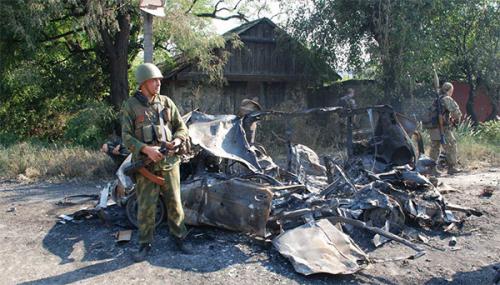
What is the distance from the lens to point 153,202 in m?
5.38

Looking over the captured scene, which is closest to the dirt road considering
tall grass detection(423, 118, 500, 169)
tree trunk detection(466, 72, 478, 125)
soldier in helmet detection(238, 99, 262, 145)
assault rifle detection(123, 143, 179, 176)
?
assault rifle detection(123, 143, 179, 176)

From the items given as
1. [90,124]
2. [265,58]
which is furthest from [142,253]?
[265,58]

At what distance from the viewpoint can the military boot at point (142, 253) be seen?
537cm

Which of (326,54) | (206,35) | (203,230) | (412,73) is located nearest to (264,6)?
(326,54)

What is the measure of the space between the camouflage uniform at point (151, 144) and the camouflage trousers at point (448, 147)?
7386 millimetres

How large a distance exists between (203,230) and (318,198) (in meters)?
1.52

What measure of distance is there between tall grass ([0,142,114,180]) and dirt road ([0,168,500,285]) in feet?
10.8

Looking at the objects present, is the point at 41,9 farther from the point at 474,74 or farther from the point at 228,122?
the point at 474,74

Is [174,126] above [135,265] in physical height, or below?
above

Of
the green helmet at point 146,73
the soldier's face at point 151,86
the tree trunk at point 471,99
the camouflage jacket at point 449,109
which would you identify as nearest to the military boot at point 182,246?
the soldier's face at point 151,86

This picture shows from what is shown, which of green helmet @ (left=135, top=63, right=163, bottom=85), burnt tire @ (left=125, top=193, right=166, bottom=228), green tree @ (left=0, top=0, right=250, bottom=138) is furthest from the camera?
green tree @ (left=0, top=0, right=250, bottom=138)

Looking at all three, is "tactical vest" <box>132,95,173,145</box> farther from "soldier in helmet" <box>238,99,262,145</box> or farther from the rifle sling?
"soldier in helmet" <box>238,99,262,145</box>

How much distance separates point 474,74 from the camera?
62.1 ft

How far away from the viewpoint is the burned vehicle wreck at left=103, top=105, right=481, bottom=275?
5.41m
